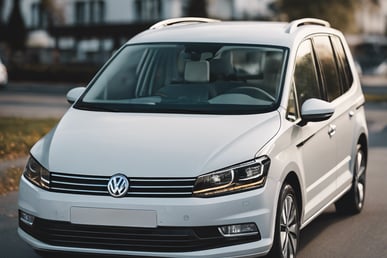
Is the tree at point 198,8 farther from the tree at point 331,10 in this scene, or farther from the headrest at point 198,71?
the headrest at point 198,71

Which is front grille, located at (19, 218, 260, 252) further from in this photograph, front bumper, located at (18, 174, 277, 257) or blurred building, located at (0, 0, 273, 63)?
blurred building, located at (0, 0, 273, 63)

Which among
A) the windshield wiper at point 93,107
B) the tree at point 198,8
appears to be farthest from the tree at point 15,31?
the windshield wiper at point 93,107

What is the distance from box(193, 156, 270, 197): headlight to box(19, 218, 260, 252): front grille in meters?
0.23

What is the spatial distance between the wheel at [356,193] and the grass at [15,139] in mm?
3701

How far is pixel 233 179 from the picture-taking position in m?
5.95

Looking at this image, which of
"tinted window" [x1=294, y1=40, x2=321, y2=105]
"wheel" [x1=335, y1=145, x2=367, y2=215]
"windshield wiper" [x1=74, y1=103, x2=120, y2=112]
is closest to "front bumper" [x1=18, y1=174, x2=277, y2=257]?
"windshield wiper" [x1=74, y1=103, x2=120, y2=112]

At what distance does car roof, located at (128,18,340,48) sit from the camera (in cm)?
765

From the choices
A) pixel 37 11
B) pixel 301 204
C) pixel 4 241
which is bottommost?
pixel 37 11

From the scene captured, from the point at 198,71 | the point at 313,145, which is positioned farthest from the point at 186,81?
the point at 313,145

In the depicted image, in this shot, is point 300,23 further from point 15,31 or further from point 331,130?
point 15,31

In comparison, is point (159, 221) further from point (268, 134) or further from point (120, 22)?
point (120, 22)

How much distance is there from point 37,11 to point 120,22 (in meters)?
8.74

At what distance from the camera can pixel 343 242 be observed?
311 inches

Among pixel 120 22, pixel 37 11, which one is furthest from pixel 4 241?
pixel 37 11
